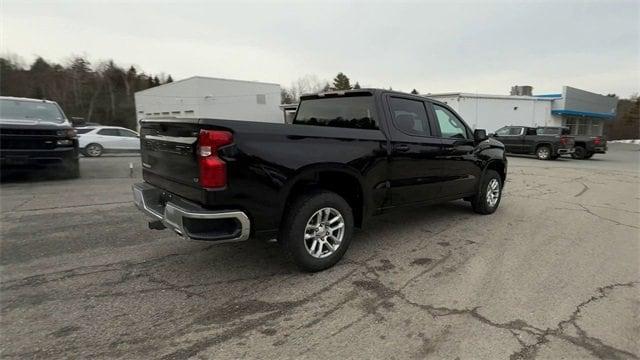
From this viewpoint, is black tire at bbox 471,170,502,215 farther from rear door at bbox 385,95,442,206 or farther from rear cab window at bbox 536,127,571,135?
rear cab window at bbox 536,127,571,135

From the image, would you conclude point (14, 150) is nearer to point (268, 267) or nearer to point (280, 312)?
point (268, 267)

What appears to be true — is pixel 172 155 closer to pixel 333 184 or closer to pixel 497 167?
pixel 333 184

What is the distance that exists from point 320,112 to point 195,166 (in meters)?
2.29

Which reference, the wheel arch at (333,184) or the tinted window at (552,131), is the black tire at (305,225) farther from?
the tinted window at (552,131)

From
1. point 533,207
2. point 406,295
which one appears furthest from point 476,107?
point 406,295

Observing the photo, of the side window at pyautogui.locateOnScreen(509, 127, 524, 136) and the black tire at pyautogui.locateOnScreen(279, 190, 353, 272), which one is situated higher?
the side window at pyautogui.locateOnScreen(509, 127, 524, 136)

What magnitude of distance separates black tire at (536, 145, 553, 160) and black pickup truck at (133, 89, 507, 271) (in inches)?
653

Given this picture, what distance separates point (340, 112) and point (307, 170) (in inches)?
58.4

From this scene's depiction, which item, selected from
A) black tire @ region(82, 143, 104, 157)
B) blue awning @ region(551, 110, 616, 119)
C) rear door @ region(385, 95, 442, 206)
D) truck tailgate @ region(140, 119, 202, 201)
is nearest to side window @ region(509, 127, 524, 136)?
blue awning @ region(551, 110, 616, 119)

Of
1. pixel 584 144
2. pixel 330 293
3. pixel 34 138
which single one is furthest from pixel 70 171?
pixel 584 144

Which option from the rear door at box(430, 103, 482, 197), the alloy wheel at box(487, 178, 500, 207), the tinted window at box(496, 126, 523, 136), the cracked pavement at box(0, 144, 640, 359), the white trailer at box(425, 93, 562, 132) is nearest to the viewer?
the cracked pavement at box(0, 144, 640, 359)

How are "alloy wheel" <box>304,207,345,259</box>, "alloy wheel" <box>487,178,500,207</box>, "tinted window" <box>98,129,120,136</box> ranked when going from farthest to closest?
"tinted window" <box>98,129,120,136</box> → "alloy wheel" <box>487,178,500,207</box> → "alloy wheel" <box>304,207,345,259</box>

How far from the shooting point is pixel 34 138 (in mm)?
8328

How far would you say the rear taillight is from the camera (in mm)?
3082
